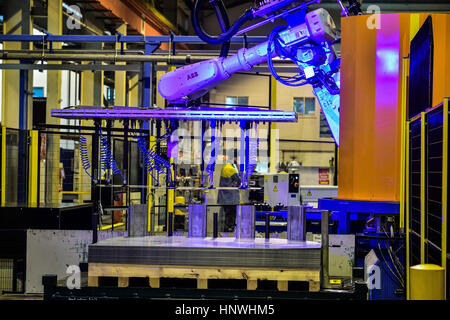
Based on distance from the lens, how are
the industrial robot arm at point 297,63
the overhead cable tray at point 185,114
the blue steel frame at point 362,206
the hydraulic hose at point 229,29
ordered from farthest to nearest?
1. the hydraulic hose at point 229,29
2. the industrial robot arm at point 297,63
3. the overhead cable tray at point 185,114
4. the blue steel frame at point 362,206

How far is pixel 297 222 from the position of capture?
196 inches

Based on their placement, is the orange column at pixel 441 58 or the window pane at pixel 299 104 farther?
the window pane at pixel 299 104

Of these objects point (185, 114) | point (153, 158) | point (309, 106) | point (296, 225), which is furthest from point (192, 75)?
point (309, 106)

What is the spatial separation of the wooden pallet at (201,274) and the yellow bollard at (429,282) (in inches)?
57.2

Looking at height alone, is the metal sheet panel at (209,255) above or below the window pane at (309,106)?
below

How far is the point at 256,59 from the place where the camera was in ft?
21.4

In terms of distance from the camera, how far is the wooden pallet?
4453 mm

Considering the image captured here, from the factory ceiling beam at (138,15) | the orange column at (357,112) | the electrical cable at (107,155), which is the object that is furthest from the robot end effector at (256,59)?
the factory ceiling beam at (138,15)

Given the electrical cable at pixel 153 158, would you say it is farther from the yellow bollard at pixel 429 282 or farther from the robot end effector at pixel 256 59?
the yellow bollard at pixel 429 282

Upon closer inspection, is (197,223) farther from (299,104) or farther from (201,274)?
(299,104)

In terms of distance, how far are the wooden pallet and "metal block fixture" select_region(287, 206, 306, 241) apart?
0.57m

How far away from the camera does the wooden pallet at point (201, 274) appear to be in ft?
14.6
